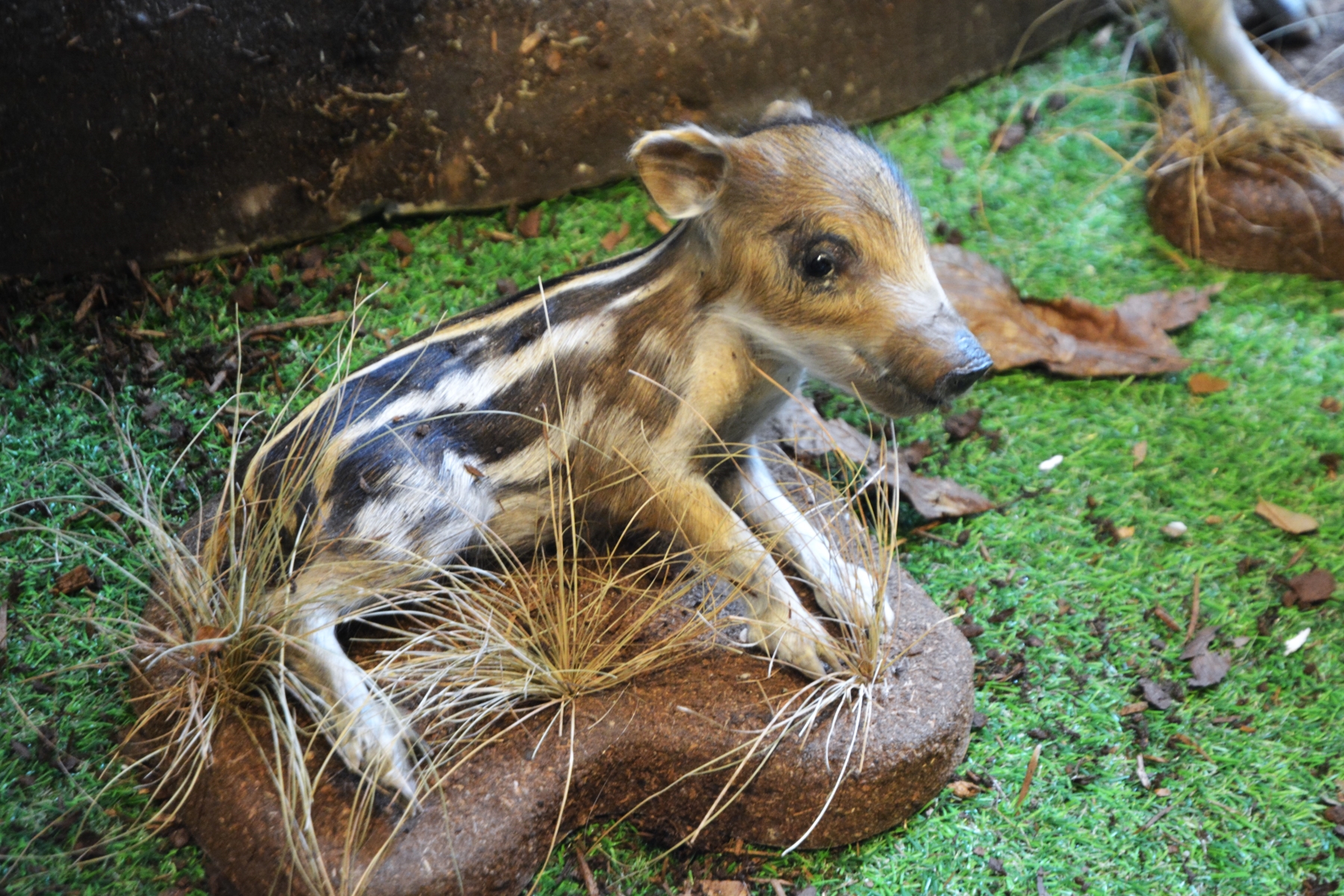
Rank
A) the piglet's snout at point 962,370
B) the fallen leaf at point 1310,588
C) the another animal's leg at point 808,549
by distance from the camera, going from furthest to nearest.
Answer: the fallen leaf at point 1310,588
the another animal's leg at point 808,549
the piglet's snout at point 962,370

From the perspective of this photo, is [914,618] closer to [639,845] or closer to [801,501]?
[801,501]

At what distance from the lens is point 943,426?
3529 millimetres

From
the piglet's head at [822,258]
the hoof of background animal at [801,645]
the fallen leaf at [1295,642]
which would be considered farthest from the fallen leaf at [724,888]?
the fallen leaf at [1295,642]

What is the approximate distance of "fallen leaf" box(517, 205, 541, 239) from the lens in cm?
384

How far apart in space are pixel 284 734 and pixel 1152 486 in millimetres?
2648

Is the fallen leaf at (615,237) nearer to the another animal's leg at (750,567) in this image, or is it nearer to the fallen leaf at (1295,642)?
the another animal's leg at (750,567)

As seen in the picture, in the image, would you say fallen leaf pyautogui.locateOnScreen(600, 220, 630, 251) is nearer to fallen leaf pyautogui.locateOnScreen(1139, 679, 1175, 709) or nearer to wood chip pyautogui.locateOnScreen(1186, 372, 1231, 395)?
wood chip pyautogui.locateOnScreen(1186, 372, 1231, 395)

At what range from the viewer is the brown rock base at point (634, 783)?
219 centimetres

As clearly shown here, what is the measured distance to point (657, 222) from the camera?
396 centimetres

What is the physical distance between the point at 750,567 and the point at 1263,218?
288 cm

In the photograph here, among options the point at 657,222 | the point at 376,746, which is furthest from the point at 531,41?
the point at 376,746

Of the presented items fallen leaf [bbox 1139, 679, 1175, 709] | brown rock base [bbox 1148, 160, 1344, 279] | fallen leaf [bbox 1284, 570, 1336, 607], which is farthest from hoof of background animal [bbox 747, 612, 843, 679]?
brown rock base [bbox 1148, 160, 1344, 279]

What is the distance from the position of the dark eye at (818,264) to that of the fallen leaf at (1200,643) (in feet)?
5.01

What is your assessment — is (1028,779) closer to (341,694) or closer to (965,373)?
(965,373)
